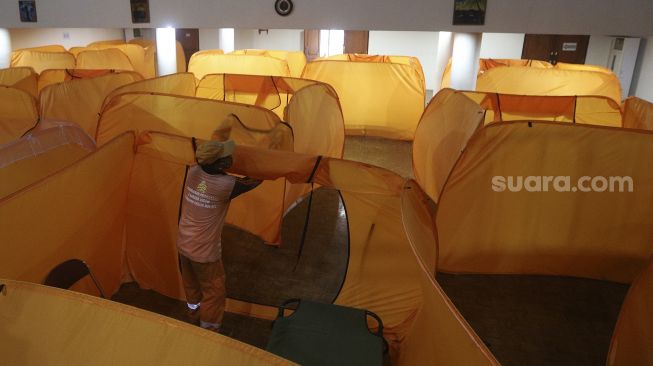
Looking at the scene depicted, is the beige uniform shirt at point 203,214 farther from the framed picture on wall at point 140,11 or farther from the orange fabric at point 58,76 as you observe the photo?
the framed picture on wall at point 140,11

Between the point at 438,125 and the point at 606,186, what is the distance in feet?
6.53

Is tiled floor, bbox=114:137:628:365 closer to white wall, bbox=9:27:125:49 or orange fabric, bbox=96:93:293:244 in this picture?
orange fabric, bbox=96:93:293:244

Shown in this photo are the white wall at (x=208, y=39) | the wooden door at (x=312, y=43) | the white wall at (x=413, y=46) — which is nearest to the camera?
the white wall at (x=208, y=39)

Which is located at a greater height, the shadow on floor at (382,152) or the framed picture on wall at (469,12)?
the framed picture on wall at (469,12)

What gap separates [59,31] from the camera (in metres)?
11.8

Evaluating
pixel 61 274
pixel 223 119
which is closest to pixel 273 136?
pixel 223 119

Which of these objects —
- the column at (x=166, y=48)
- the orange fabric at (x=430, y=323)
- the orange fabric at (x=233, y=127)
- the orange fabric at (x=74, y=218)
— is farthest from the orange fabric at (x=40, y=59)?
the orange fabric at (x=430, y=323)

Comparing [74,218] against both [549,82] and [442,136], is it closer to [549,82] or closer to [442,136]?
[442,136]

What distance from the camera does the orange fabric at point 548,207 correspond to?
3617mm

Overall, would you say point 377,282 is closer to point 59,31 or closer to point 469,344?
point 469,344

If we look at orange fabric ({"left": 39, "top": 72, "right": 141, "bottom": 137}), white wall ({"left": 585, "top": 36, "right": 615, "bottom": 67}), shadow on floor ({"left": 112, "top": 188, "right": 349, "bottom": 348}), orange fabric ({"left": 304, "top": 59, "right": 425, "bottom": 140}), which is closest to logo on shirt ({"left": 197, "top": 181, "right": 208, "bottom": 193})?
shadow on floor ({"left": 112, "top": 188, "right": 349, "bottom": 348})

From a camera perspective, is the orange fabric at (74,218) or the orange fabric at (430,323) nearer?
the orange fabric at (430,323)

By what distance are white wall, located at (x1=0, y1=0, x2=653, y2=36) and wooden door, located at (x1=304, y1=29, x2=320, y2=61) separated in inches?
368

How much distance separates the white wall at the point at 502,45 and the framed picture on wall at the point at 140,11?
8.51 m
